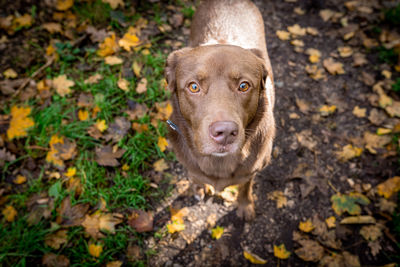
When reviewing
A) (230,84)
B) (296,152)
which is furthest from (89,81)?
(296,152)

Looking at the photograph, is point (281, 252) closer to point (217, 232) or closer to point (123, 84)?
point (217, 232)

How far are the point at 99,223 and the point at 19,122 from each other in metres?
1.86

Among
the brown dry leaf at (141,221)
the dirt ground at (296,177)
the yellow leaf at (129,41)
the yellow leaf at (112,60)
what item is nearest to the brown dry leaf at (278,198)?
the dirt ground at (296,177)

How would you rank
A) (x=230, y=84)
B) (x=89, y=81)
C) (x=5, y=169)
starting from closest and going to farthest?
(x=230, y=84) < (x=5, y=169) < (x=89, y=81)

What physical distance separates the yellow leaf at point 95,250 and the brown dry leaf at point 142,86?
213 centimetres

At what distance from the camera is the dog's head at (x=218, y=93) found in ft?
5.48

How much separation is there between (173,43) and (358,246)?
3.99m

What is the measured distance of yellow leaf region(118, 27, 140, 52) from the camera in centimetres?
388

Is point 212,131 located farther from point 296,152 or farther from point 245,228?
point 296,152

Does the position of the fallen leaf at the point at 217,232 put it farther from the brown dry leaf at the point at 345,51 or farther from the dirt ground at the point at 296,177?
the brown dry leaf at the point at 345,51

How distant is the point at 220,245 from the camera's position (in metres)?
2.78

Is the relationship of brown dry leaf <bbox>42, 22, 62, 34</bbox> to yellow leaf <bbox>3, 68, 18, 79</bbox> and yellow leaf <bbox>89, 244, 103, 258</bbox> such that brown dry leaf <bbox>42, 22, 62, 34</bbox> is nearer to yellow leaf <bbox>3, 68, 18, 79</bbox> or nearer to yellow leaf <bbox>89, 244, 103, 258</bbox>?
yellow leaf <bbox>3, 68, 18, 79</bbox>

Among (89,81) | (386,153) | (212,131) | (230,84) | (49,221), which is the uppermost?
(230,84)

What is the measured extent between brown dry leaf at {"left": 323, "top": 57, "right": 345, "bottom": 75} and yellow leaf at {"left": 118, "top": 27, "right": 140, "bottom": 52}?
3.27 metres
